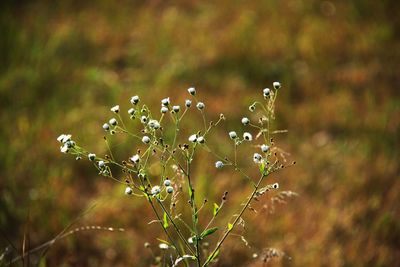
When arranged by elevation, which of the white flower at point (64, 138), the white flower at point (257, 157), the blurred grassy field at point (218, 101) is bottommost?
the white flower at point (257, 157)

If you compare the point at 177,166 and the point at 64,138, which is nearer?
the point at 64,138

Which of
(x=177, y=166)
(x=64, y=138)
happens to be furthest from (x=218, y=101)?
(x=64, y=138)

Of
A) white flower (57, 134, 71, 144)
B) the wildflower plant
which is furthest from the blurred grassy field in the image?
white flower (57, 134, 71, 144)

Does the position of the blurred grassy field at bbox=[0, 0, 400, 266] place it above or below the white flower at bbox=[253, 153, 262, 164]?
above

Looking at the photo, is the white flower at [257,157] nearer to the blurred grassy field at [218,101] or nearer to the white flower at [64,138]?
the white flower at [64,138]

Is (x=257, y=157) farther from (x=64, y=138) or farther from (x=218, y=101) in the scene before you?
(x=218, y=101)

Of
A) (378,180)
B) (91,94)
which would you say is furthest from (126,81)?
(378,180)

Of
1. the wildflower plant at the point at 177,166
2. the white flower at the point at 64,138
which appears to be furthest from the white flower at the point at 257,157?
the white flower at the point at 64,138

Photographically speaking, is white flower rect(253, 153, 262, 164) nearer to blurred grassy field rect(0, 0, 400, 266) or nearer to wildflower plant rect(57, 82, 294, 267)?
wildflower plant rect(57, 82, 294, 267)
